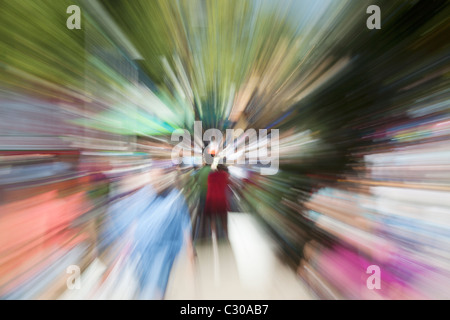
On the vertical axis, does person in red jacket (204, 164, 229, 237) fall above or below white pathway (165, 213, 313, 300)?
above

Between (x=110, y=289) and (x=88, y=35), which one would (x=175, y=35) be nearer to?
(x=88, y=35)

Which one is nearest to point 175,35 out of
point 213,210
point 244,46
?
point 244,46

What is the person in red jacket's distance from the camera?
585 mm

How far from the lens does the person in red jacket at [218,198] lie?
1.92 ft

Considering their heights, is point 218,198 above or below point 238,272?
above

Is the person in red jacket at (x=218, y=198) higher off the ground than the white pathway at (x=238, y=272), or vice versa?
the person in red jacket at (x=218, y=198)

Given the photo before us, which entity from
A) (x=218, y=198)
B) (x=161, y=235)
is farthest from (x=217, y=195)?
(x=161, y=235)

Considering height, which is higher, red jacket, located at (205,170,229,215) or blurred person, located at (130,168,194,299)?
red jacket, located at (205,170,229,215)

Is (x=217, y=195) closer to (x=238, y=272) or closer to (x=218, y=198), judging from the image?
(x=218, y=198)

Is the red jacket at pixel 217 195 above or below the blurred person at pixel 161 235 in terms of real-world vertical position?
above

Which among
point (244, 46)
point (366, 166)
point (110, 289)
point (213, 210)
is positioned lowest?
point (110, 289)

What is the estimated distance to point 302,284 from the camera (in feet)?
1.87

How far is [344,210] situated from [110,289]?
2.04ft

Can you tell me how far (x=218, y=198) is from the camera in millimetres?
592
